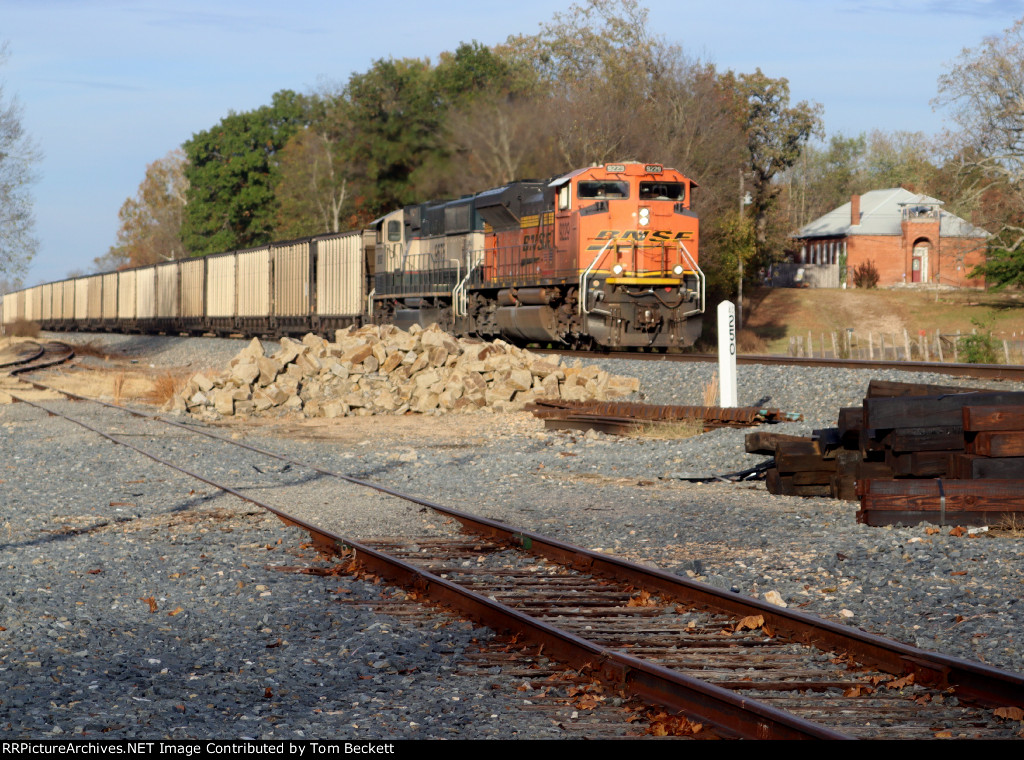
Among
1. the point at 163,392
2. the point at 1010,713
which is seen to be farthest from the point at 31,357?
the point at 1010,713

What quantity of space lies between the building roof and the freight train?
50.3 m

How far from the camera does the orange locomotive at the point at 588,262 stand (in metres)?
20.8

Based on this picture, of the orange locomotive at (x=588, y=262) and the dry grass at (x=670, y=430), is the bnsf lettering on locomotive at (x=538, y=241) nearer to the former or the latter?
the orange locomotive at (x=588, y=262)

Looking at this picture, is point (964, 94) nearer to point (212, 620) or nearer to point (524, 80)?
point (524, 80)

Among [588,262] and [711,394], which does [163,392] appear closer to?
[588,262]

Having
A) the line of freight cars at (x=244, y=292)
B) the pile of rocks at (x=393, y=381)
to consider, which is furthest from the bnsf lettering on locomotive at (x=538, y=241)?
the line of freight cars at (x=244, y=292)

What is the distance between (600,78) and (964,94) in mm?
15605

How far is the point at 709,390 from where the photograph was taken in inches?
614

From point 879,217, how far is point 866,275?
21.4 feet

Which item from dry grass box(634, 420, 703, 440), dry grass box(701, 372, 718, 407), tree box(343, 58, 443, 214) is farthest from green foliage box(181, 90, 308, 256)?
dry grass box(634, 420, 703, 440)

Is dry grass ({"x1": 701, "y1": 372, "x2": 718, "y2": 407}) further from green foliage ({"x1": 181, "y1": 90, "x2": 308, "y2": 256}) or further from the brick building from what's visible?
green foliage ({"x1": 181, "y1": 90, "x2": 308, "y2": 256})

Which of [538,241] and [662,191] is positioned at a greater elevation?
[662,191]

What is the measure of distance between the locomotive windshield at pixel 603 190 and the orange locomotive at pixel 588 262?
20 millimetres

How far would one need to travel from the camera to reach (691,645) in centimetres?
506
